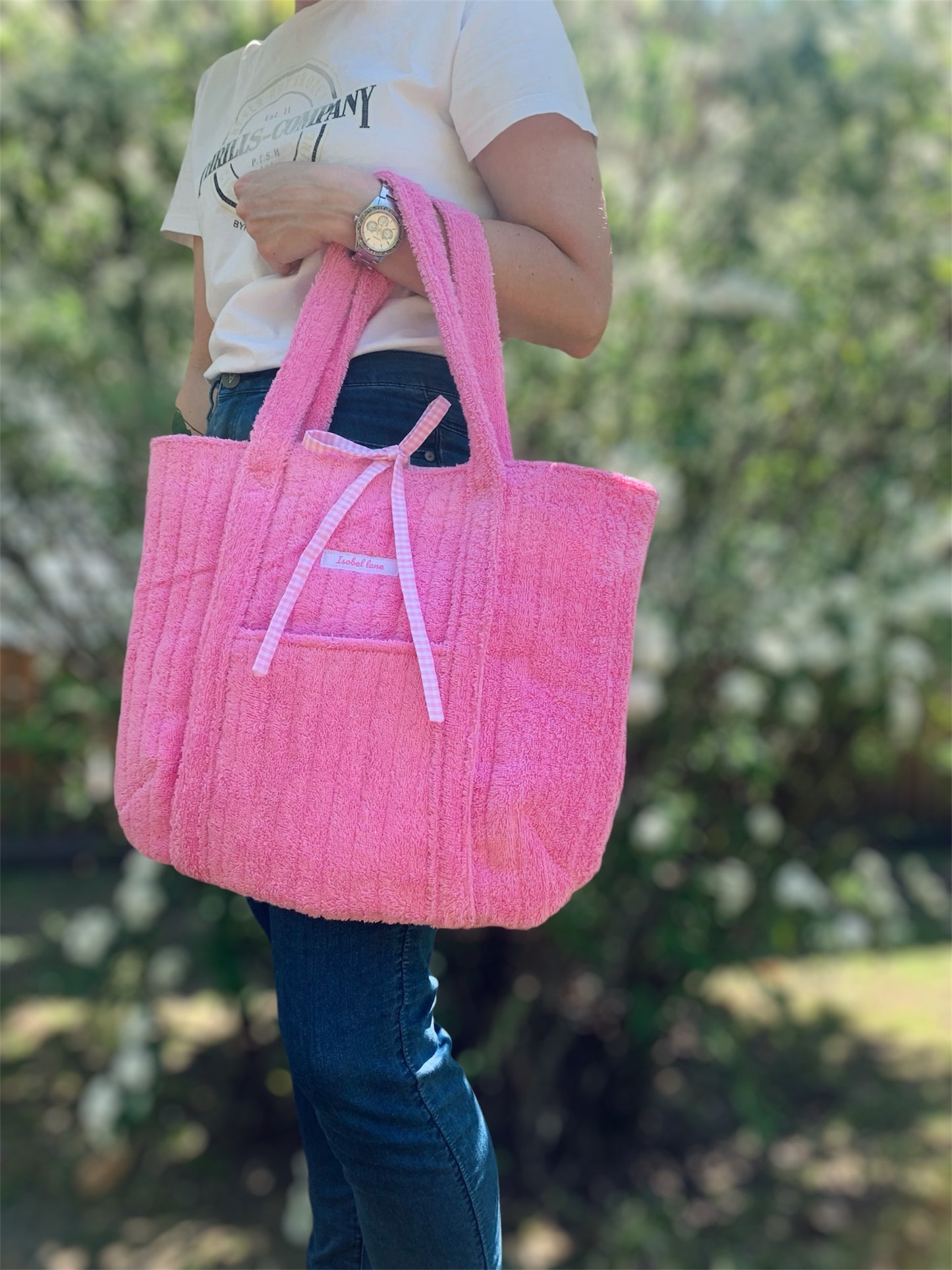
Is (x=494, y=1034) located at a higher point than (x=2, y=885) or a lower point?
higher

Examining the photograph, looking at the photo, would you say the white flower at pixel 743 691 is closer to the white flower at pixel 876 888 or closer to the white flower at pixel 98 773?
the white flower at pixel 876 888

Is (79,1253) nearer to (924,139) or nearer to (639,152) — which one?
(639,152)

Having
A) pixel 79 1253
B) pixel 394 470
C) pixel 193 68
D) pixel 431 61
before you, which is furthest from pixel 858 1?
pixel 79 1253

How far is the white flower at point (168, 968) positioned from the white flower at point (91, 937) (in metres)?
0.14

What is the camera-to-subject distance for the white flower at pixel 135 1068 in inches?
138

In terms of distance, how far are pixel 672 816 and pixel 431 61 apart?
8.06 ft

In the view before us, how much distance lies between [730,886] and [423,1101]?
101 inches

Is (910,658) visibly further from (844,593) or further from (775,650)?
(775,650)

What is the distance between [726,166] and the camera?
3.71 metres

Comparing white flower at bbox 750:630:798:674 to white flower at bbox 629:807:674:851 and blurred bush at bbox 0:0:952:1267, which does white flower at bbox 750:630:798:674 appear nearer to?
blurred bush at bbox 0:0:952:1267

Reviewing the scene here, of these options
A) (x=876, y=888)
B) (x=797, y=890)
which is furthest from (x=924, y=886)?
(x=797, y=890)

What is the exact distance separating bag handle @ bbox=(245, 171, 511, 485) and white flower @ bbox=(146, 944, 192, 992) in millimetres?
2693

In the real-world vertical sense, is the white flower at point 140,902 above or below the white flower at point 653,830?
below

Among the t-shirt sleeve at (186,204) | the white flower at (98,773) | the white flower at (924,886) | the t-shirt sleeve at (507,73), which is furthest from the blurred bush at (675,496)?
the t-shirt sleeve at (507,73)
